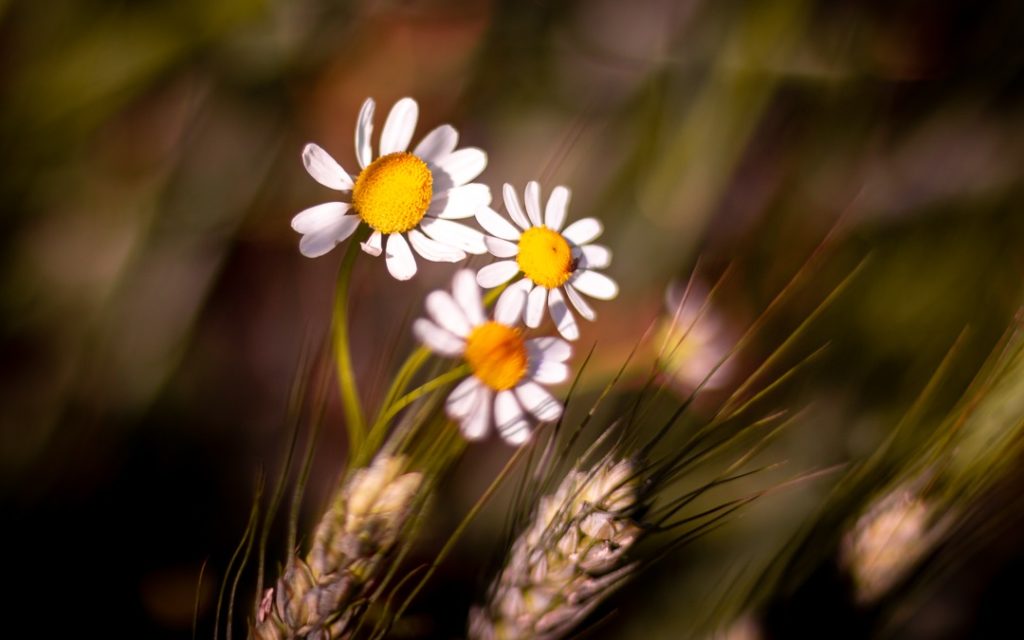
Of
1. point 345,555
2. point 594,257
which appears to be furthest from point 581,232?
point 345,555

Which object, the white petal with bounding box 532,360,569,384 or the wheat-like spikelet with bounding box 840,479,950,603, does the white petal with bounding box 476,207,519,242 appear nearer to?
the white petal with bounding box 532,360,569,384

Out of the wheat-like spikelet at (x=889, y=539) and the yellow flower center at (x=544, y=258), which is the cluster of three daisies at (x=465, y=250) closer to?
the yellow flower center at (x=544, y=258)

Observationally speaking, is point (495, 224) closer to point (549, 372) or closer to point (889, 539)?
point (549, 372)

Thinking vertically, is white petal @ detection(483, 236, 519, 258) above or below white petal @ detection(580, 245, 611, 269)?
below

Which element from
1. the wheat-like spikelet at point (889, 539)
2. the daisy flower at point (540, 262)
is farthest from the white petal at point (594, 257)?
the wheat-like spikelet at point (889, 539)

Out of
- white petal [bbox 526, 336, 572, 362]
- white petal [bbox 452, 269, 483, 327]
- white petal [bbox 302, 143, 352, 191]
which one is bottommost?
white petal [bbox 526, 336, 572, 362]

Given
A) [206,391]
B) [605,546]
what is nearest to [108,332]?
[206,391]

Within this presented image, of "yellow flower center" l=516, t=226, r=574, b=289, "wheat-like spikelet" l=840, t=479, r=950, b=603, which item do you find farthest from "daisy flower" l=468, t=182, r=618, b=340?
"wheat-like spikelet" l=840, t=479, r=950, b=603
